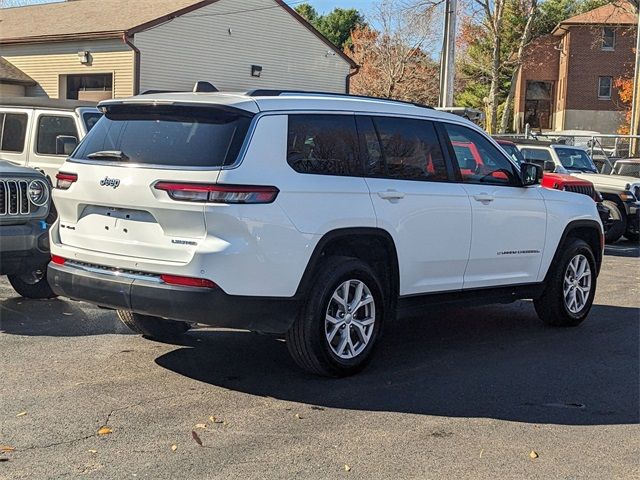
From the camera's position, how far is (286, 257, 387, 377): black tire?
5.57 metres

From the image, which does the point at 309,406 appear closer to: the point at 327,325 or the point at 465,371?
the point at 327,325

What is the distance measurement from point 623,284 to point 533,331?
3.69 meters

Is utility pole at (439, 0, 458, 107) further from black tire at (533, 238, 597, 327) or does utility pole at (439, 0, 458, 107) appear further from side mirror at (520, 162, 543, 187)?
side mirror at (520, 162, 543, 187)

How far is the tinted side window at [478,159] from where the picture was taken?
6902 millimetres

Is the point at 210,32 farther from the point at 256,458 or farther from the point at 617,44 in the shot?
the point at 617,44

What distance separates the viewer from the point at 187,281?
17.0 feet

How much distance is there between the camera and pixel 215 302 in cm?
514

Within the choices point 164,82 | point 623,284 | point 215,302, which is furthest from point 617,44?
point 215,302

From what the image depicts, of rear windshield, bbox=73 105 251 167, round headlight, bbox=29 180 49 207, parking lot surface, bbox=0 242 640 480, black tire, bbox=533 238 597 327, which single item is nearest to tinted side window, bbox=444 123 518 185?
black tire, bbox=533 238 597 327

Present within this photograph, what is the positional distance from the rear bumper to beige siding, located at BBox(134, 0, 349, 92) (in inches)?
905

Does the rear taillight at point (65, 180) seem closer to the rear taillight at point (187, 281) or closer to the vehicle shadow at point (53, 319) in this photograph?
the rear taillight at point (187, 281)

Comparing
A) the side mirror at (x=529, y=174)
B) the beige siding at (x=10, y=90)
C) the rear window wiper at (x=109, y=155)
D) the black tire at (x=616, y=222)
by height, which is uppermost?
the beige siding at (x=10, y=90)

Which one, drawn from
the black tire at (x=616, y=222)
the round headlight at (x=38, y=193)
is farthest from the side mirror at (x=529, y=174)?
the black tire at (x=616, y=222)

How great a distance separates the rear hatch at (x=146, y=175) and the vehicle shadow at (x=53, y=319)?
4.95 feet
